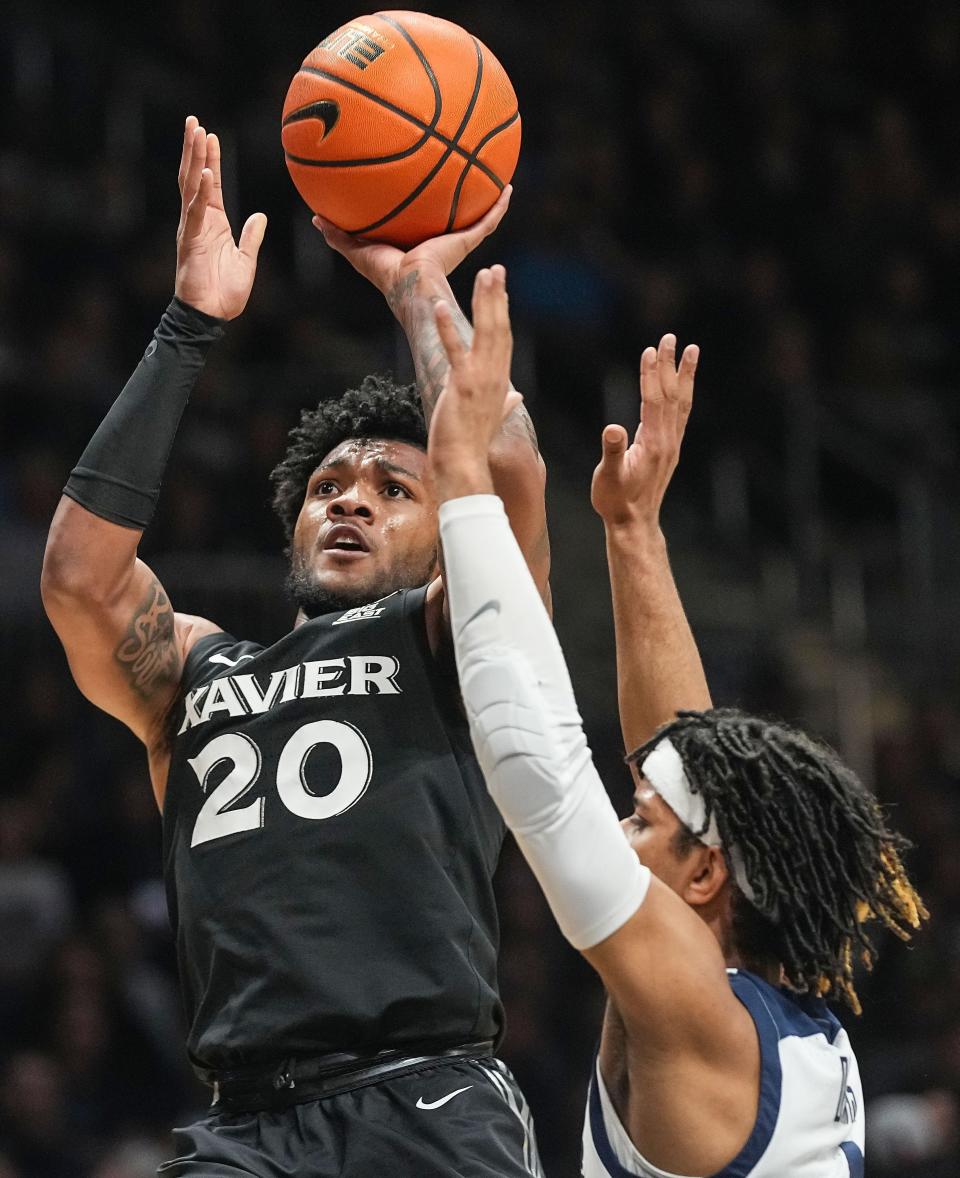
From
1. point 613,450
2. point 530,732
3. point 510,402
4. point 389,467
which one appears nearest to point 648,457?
point 613,450

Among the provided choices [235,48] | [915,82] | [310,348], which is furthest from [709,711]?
[915,82]

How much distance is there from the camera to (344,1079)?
288 centimetres

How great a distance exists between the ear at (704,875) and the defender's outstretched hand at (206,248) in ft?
4.59

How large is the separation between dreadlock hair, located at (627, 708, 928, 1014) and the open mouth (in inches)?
35.7

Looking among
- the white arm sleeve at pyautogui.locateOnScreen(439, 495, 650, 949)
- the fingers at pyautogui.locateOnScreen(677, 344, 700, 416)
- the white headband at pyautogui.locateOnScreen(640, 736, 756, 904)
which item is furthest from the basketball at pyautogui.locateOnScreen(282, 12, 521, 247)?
the white headband at pyautogui.locateOnScreen(640, 736, 756, 904)

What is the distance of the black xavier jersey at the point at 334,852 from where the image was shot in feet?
9.46

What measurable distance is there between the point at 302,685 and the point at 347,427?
27.7 inches

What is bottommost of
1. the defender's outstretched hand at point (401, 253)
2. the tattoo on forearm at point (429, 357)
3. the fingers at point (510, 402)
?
the fingers at point (510, 402)

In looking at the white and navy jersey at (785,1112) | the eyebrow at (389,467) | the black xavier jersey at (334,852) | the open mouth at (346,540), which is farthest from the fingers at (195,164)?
the white and navy jersey at (785,1112)

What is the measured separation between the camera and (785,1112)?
2.43m

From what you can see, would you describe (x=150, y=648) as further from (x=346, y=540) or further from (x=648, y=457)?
(x=648, y=457)

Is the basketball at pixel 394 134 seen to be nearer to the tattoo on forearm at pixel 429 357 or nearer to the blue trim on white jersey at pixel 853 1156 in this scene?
the tattoo on forearm at pixel 429 357

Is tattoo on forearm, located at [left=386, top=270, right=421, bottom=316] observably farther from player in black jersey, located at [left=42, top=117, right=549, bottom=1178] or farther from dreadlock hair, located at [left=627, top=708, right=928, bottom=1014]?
dreadlock hair, located at [left=627, top=708, right=928, bottom=1014]

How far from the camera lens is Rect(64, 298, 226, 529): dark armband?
10.5 feet
